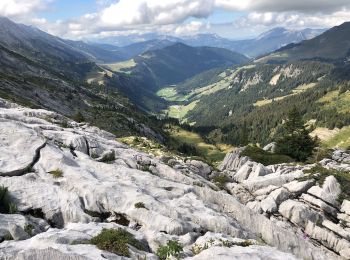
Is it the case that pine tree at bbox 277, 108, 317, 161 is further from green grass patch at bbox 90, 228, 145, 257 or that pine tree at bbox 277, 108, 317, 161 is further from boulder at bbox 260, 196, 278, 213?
green grass patch at bbox 90, 228, 145, 257

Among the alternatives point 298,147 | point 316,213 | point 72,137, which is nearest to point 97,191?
point 72,137

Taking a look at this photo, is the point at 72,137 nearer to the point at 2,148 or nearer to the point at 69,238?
the point at 2,148

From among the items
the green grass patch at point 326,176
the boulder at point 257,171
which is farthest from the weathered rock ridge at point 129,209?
the boulder at point 257,171

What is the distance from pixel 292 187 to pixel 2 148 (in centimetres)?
3489

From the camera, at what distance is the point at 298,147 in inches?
3954

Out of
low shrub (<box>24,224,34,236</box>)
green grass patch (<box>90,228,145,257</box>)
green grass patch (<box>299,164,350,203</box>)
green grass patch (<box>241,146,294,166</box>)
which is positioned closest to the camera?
green grass patch (<box>90,228,145,257</box>)

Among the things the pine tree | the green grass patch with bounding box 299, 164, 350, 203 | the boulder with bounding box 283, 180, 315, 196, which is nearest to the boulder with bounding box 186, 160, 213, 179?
the boulder with bounding box 283, 180, 315, 196

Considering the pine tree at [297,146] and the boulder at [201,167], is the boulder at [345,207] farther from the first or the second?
the pine tree at [297,146]

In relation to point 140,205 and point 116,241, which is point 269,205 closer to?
point 140,205

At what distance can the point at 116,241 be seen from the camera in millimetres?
20109

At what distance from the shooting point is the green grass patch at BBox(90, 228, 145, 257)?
19.3 meters

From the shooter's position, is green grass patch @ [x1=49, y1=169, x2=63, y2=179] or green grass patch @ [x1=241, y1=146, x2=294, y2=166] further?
green grass patch @ [x1=241, y1=146, x2=294, y2=166]

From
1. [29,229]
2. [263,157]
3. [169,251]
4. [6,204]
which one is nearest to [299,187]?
[263,157]

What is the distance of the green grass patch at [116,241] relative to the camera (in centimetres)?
1928
